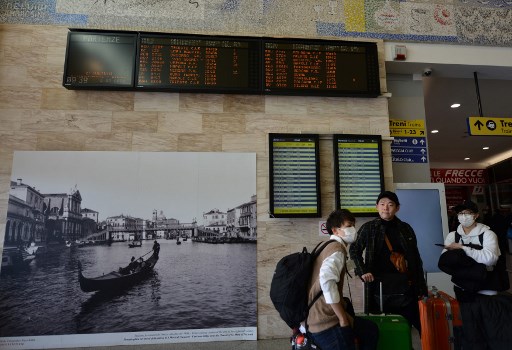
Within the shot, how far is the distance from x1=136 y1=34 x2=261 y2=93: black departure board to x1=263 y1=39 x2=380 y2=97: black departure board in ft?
0.72

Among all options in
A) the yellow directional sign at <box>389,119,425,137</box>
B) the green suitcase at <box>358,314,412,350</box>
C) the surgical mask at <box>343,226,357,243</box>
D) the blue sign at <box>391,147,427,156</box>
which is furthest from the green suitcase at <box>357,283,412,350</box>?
the yellow directional sign at <box>389,119,425,137</box>

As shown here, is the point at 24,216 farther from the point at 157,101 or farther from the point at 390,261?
the point at 390,261

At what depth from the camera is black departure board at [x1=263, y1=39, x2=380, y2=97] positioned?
3.97m

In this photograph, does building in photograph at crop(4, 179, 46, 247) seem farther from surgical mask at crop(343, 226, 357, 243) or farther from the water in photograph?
surgical mask at crop(343, 226, 357, 243)

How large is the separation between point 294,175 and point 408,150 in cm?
183

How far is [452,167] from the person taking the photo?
1339 cm

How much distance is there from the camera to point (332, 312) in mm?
2047

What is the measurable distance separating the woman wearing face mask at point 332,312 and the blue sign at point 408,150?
111 inches

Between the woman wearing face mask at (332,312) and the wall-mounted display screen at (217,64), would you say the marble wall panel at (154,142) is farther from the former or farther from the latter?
the woman wearing face mask at (332,312)

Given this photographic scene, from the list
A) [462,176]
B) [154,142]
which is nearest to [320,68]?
[154,142]

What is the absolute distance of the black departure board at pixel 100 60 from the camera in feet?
12.3

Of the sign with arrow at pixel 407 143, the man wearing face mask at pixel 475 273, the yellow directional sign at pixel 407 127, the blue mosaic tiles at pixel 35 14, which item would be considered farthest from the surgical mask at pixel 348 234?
the blue mosaic tiles at pixel 35 14

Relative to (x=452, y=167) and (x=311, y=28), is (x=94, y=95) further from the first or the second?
(x=452, y=167)

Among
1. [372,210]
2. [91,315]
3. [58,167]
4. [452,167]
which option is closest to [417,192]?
[372,210]
